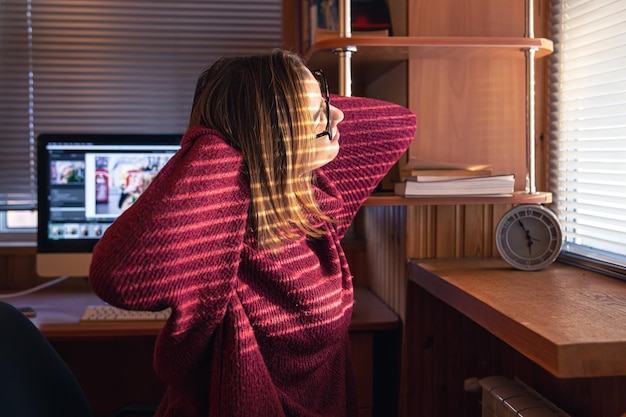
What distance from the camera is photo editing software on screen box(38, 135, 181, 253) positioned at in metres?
2.10

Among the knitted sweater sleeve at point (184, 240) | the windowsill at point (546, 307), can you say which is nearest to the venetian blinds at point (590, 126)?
the windowsill at point (546, 307)

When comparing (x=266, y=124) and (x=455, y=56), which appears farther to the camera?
(x=455, y=56)

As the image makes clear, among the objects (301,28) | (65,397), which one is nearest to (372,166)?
(65,397)

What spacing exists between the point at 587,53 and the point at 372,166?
64 cm

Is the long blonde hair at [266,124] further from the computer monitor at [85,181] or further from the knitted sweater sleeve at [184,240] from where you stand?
the computer monitor at [85,181]

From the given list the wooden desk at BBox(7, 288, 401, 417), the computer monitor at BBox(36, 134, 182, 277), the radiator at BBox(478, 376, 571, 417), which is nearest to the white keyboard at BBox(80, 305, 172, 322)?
the wooden desk at BBox(7, 288, 401, 417)

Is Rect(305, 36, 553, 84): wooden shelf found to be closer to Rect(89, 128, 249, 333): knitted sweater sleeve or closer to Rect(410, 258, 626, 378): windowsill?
Rect(410, 258, 626, 378): windowsill

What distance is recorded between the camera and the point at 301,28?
244 cm

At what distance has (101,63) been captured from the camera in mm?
2465

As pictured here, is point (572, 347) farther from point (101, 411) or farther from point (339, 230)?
point (101, 411)

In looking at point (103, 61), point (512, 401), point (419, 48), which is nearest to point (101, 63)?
point (103, 61)

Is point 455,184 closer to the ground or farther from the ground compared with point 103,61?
closer to the ground

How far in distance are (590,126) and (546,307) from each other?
0.63 metres

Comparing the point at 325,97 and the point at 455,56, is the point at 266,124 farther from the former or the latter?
the point at 455,56
